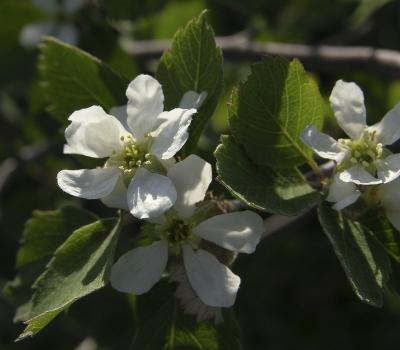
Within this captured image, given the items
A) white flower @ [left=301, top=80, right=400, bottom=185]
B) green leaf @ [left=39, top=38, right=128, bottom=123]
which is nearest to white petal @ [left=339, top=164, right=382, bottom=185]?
white flower @ [left=301, top=80, right=400, bottom=185]

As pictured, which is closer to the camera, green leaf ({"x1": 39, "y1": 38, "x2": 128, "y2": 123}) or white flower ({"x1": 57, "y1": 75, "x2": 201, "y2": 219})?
white flower ({"x1": 57, "y1": 75, "x2": 201, "y2": 219})

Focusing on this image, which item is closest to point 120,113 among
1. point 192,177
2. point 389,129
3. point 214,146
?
point 192,177

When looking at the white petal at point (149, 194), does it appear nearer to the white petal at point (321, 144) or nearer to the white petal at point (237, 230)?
the white petal at point (237, 230)

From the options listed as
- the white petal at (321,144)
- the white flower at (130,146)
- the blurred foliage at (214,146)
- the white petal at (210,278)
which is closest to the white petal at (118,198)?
the white flower at (130,146)

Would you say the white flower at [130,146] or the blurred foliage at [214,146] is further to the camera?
the blurred foliage at [214,146]

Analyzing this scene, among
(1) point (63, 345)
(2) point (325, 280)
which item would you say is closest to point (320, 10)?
(2) point (325, 280)

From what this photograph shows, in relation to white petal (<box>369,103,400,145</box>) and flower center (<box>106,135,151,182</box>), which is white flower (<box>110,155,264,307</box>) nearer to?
flower center (<box>106,135,151,182</box>)
